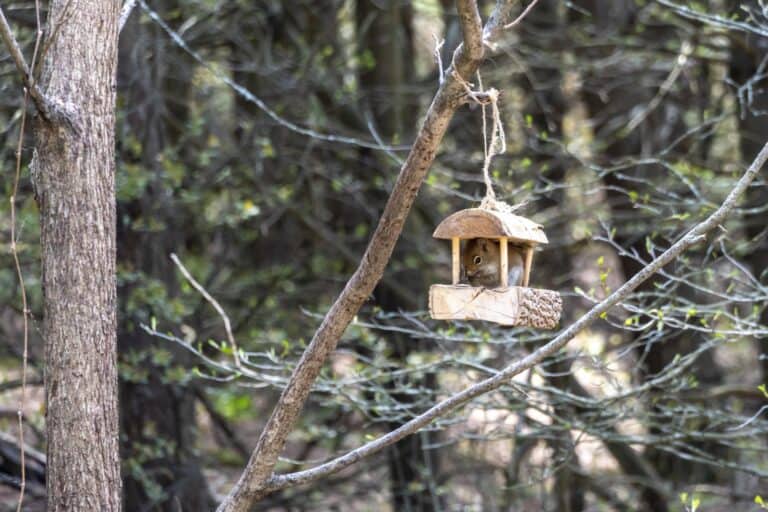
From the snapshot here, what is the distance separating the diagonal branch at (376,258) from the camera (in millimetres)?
2828

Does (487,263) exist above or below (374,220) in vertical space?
above

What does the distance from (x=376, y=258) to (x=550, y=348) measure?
21.7 inches

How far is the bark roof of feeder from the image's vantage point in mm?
3299

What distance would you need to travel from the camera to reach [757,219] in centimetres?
773

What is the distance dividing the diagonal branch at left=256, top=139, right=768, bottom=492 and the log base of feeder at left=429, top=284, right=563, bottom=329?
17 centimetres

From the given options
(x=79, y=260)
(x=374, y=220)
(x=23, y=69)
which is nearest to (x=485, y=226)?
(x=79, y=260)

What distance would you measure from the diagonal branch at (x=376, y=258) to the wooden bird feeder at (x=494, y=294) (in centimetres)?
29

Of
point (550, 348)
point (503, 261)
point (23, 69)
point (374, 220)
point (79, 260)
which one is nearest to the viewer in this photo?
point (550, 348)

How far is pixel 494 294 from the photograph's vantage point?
3.32 metres

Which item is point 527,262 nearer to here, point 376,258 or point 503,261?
point 503,261

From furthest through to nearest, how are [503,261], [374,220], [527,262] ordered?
[374,220], [527,262], [503,261]

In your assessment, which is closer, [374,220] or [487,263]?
[487,263]

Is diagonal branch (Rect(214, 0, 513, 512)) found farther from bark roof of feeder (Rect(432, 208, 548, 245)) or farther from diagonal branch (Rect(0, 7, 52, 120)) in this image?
diagonal branch (Rect(0, 7, 52, 120))

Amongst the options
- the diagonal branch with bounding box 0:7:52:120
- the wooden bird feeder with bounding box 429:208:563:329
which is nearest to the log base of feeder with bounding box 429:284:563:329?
the wooden bird feeder with bounding box 429:208:563:329
